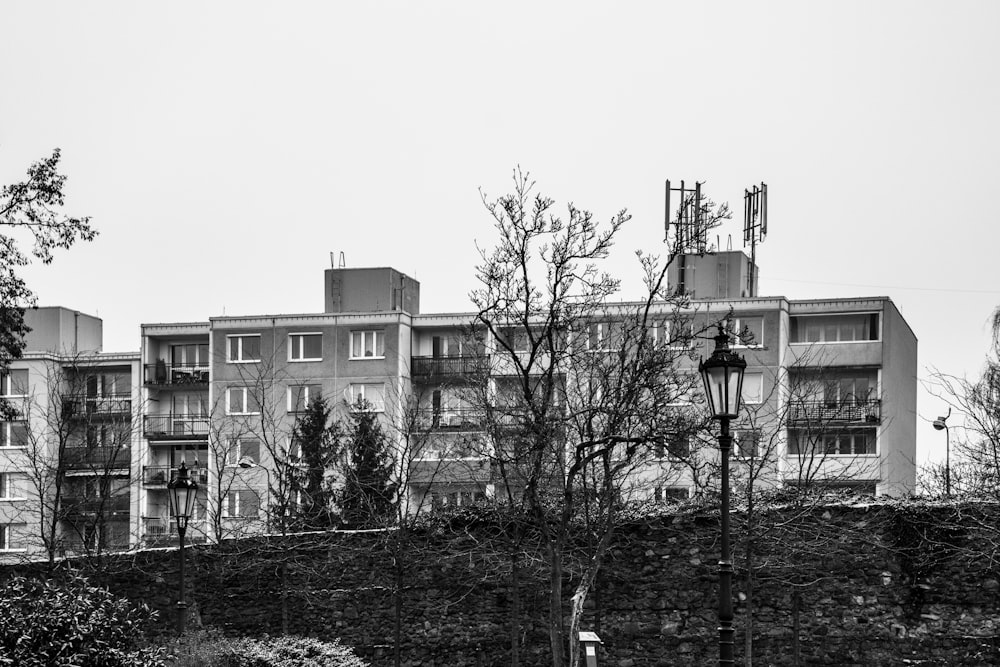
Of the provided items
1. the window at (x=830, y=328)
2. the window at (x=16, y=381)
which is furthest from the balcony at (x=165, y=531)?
the window at (x=830, y=328)

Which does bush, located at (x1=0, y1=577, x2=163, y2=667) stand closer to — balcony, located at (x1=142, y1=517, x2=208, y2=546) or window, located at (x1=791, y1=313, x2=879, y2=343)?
balcony, located at (x1=142, y1=517, x2=208, y2=546)

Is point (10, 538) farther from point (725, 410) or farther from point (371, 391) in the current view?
point (725, 410)

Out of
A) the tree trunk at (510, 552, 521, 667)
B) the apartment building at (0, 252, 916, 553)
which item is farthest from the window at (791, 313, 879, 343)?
the tree trunk at (510, 552, 521, 667)

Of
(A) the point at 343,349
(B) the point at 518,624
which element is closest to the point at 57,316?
(A) the point at 343,349

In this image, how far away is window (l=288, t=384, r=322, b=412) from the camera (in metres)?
49.6

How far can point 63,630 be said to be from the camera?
1470 cm

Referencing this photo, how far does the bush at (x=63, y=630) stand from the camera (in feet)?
47.0

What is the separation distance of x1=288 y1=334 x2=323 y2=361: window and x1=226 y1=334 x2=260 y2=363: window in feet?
4.35

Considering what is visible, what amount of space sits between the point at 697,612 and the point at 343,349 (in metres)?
29.8

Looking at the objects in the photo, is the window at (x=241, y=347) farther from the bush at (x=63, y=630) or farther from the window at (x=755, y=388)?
the bush at (x=63, y=630)

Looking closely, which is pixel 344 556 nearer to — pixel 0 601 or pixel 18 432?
pixel 0 601

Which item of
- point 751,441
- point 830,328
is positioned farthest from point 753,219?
point 751,441

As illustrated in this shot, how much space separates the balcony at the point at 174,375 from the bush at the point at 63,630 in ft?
121

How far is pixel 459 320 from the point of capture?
48625 mm
